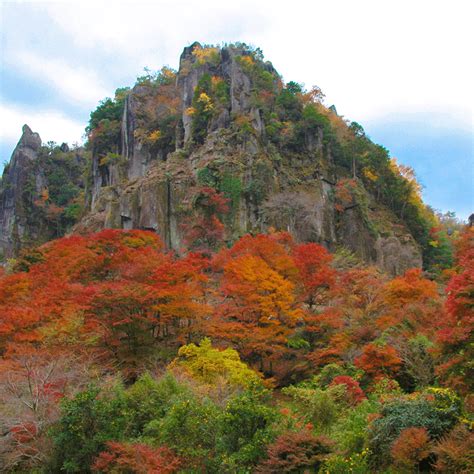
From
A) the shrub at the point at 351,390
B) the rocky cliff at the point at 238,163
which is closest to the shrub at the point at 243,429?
the shrub at the point at 351,390

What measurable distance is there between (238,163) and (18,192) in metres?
45.2

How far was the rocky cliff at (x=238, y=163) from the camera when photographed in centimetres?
4969

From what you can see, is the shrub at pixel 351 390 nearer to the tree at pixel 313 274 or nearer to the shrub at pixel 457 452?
the shrub at pixel 457 452

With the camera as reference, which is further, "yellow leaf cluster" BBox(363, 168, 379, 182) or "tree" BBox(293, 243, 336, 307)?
"yellow leaf cluster" BBox(363, 168, 379, 182)

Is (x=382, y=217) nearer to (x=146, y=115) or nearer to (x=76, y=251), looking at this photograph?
(x=146, y=115)

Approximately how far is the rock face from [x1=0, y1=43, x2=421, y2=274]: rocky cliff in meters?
16.1

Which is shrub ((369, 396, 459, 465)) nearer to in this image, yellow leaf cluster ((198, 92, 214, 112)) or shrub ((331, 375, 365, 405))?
shrub ((331, 375, 365, 405))

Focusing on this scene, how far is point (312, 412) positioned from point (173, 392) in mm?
4898

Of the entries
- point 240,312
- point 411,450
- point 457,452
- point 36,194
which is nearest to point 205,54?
point 36,194

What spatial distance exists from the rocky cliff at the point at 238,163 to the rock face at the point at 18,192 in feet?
52.7

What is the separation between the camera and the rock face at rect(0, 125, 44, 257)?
77.5m

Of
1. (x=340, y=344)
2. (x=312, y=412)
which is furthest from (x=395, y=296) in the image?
(x=312, y=412)

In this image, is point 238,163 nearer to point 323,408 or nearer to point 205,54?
point 205,54

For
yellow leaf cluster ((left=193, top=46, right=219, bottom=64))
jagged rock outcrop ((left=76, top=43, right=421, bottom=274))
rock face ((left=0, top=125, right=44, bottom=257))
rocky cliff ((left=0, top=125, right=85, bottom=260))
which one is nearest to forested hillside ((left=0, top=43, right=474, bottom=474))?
jagged rock outcrop ((left=76, top=43, right=421, bottom=274))
